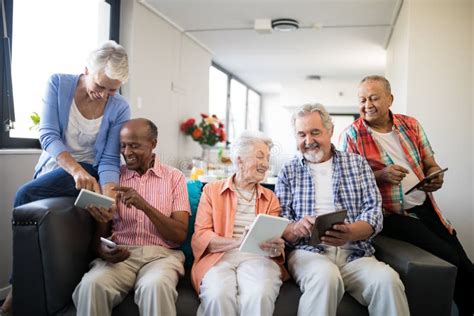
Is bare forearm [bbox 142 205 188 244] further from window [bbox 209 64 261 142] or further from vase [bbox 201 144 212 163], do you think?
window [bbox 209 64 261 142]

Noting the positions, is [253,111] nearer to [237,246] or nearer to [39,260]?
[237,246]

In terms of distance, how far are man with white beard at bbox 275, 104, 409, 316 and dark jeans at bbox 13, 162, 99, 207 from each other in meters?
0.96

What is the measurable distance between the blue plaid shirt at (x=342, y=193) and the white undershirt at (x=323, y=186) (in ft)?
0.08

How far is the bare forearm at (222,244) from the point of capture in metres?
1.71

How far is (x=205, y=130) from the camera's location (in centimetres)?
479

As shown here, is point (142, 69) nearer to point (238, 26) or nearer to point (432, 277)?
point (238, 26)

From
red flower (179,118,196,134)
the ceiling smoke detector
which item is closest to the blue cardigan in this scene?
the ceiling smoke detector

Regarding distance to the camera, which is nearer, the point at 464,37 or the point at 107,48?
the point at 107,48

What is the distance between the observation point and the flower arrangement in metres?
4.73

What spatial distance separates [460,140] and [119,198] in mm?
2463

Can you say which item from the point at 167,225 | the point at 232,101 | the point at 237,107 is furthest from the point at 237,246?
the point at 237,107

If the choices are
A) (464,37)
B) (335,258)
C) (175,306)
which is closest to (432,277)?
(335,258)

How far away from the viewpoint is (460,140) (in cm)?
298

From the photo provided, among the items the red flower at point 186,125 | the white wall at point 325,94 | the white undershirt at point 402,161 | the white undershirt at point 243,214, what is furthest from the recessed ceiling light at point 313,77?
the white undershirt at point 243,214
